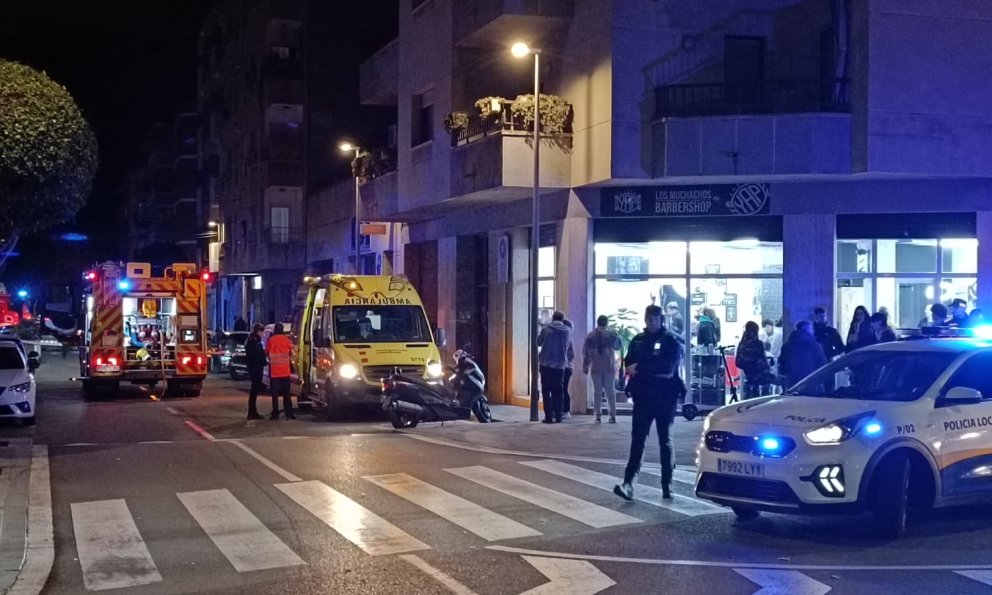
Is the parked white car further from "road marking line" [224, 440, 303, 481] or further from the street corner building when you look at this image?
the street corner building

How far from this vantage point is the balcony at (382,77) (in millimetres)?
31109

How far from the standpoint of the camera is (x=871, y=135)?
1988 centimetres

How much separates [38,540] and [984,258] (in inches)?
669

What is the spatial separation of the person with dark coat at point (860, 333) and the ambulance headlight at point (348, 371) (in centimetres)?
861

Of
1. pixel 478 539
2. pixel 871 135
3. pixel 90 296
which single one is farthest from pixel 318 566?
pixel 90 296

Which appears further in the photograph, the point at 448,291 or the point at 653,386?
the point at 448,291

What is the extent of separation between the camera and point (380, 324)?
22438mm

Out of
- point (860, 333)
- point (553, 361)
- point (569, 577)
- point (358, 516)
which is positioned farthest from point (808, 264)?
point (569, 577)

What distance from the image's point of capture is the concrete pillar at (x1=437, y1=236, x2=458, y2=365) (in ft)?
93.8

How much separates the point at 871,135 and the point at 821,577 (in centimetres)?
1298

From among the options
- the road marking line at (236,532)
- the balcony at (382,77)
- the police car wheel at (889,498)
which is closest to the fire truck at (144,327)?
the balcony at (382,77)

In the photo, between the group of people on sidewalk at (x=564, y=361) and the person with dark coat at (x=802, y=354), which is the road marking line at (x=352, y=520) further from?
the group of people on sidewalk at (x=564, y=361)

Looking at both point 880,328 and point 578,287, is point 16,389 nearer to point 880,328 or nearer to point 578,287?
point 578,287

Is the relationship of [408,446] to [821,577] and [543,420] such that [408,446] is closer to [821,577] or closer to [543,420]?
[543,420]
